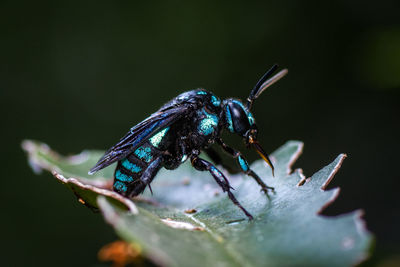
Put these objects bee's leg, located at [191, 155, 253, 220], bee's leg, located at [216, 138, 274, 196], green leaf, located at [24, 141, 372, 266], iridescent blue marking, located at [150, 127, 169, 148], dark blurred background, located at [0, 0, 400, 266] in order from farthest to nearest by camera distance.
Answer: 1. dark blurred background, located at [0, 0, 400, 266]
2. iridescent blue marking, located at [150, 127, 169, 148]
3. bee's leg, located at [216, 138, 274, 196]
4. bee's leg, located at [191, 155, 253, 220]
5. green leaf, located at [24, 141, 372, 266]

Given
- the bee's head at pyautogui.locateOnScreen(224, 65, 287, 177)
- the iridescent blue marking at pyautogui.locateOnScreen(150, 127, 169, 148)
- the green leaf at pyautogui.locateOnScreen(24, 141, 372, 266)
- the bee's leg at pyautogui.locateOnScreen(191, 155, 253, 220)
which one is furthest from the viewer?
the bee's head at pyautogui.locateOnScreen(224, 65, 287, 177)

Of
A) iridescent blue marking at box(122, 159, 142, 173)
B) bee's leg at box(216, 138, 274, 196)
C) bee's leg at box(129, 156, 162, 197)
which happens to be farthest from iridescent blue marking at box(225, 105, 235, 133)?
iridescent blue marking at box(122, 159, 142, 173)

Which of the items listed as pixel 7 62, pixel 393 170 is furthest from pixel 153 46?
pixel 393 170

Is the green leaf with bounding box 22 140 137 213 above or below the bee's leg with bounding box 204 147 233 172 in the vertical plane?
above

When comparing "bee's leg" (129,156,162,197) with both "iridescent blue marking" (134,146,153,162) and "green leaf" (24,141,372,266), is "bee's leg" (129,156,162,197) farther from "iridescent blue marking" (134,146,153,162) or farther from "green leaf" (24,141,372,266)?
"green leaf" (24,141,372,266)

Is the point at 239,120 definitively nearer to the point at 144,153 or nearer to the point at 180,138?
the point at 180,138
